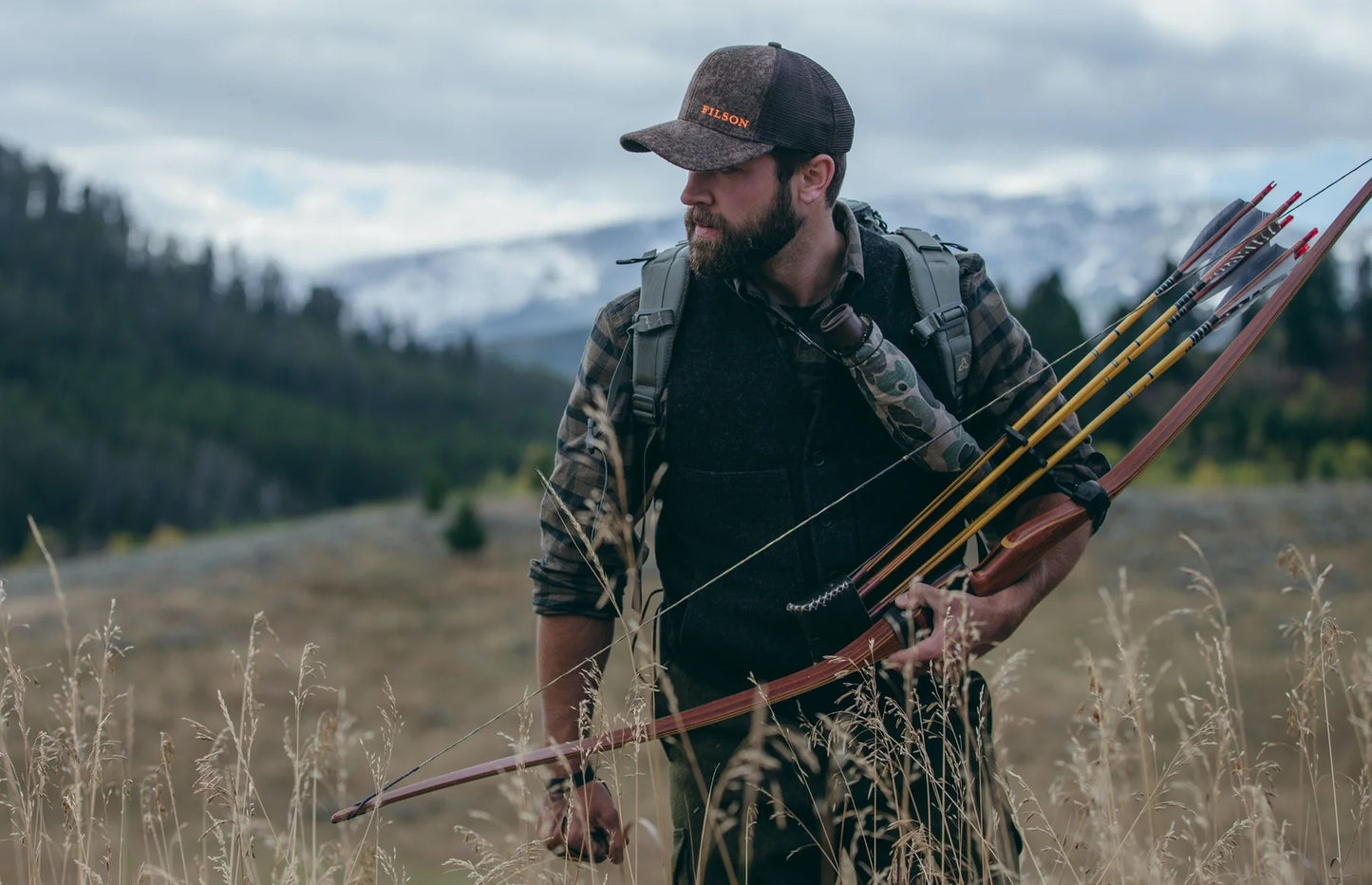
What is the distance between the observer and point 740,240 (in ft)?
9.64

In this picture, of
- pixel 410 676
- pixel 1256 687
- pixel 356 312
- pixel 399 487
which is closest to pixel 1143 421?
pixel 1256 687

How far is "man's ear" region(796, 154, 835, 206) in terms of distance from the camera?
3020mm

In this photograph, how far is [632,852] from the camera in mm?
2732

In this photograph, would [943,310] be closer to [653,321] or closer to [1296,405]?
[653,321]

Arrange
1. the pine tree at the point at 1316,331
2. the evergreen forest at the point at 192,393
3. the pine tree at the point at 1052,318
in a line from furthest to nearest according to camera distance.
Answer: the evergreen forest at the point at 192,393 → the pine tree at the point at 1316,331 → the pine tree at the point at 1052,318

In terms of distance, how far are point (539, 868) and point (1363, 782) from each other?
5.56ft

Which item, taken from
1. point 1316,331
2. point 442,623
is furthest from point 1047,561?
point 1316,331

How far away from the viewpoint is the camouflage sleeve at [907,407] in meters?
2.87

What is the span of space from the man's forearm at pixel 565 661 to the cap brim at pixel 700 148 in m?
1.16

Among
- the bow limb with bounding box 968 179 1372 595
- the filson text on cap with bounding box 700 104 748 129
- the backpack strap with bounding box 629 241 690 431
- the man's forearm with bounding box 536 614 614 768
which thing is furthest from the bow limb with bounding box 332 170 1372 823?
the filson text on cap with bounding box 700 104 748 129

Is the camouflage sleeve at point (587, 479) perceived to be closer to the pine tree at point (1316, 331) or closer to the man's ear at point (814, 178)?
the man's ear at point (814, 178)

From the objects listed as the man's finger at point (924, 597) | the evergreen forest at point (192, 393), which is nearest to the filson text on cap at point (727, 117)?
the man's finger at point (924, 597)

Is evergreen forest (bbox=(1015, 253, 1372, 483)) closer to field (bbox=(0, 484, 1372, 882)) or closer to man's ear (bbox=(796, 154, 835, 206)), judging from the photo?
field (bbox=(0, 484, 1372, 882))

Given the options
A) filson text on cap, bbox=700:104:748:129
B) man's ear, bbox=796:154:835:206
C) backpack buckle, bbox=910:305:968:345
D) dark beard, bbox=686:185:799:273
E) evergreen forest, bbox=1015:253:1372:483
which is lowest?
evergreen forest, bbox=1015:253:1372:483
